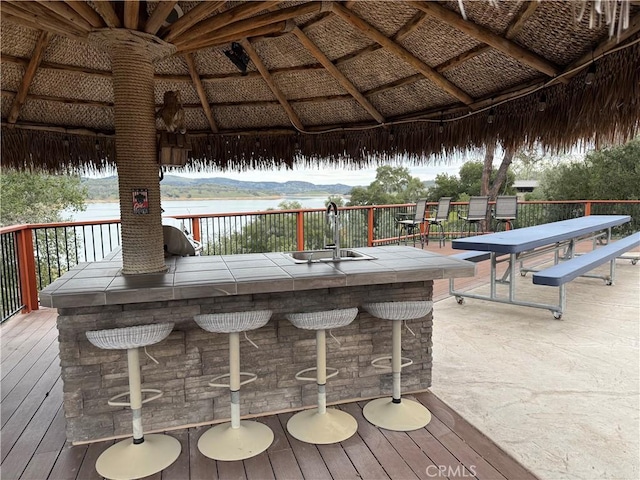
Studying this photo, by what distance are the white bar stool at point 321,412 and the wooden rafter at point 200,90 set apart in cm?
244

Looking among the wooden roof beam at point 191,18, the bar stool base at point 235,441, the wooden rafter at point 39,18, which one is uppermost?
the wooden roof beam at point 191,18

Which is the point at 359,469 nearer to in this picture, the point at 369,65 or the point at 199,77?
the point at 369,65

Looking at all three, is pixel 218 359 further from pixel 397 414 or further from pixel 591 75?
pixel 591 75

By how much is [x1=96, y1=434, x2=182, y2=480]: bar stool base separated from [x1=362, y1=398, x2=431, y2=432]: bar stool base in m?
1.17

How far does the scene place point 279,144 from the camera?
472 cm

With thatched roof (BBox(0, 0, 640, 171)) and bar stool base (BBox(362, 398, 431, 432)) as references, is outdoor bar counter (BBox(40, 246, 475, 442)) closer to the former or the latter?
bar stool base (BBox(362, 398, 431, 432))

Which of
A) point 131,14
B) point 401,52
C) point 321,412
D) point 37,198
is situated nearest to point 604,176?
point 401,52

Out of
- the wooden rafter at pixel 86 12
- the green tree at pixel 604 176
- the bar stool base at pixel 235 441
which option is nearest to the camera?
the wooden rafter at pixel 86 12

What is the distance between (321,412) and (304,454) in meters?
0.36

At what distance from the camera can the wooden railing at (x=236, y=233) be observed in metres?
4.59

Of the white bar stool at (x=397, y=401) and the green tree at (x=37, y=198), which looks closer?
the white bar stool at (x=397, y=401)

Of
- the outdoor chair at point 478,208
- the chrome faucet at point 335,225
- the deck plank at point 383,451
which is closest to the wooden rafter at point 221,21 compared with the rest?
the chrome faucet at point 335,225

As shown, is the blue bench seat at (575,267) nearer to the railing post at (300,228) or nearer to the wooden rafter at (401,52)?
the wooden rafter at (401,52)

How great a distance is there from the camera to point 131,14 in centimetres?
211
